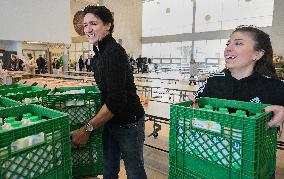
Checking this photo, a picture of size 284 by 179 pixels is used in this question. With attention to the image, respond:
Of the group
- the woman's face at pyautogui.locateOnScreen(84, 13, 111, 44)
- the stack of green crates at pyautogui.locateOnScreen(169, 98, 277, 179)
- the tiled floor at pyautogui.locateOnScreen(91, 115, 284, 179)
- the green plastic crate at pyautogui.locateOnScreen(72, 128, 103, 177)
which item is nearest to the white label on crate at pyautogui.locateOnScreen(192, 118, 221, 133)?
the stack of green crates at pyautogui.locateOnScreen(169, 98, 277, 179)

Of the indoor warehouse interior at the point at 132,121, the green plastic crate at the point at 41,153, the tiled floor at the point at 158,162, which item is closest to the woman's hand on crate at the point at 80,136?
the indoor warehouse interior at the point at 132,121

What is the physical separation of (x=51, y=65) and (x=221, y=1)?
41.4 feet

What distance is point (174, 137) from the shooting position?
116 centimetres

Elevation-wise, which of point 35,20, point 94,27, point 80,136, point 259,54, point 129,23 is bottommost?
point 80,136

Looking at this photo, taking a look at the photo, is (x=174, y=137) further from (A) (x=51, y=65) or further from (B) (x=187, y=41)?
(B) (x=187, y=41)

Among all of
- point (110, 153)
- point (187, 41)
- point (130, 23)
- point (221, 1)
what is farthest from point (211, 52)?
point (110, 153)

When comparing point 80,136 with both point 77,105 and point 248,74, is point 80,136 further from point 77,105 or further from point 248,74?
point 248,74

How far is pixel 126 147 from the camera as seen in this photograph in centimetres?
185

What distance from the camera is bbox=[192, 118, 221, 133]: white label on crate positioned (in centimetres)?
103

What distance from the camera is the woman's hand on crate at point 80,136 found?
57.8 inches

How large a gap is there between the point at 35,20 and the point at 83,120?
19.5ft

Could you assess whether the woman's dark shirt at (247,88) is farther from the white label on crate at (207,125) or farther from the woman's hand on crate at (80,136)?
the woman's hand on crate at (80,136)

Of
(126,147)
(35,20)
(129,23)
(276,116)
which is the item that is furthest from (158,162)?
(129,23)

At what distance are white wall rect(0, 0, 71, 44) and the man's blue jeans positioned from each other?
5602 millimetres
